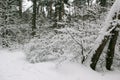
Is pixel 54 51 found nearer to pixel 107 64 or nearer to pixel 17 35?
pixel 107 64

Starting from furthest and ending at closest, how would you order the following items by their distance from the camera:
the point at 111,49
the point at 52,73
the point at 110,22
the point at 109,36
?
the point at 111,49 < the point at 109,36 < the point at 110,22 < the point at 52,73

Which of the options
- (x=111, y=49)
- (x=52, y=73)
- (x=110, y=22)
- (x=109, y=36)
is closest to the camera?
(x=52, y=73)

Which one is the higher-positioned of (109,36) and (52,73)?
(109,36)

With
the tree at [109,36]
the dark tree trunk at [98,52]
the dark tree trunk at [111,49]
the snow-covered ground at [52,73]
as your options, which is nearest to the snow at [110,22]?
the tree at [109,36]

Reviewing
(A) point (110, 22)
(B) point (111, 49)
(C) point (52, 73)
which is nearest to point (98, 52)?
(B) point (111, 49)

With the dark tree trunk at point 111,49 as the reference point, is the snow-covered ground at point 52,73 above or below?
below

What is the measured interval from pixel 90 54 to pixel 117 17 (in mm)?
1922

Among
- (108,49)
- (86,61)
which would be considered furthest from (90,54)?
(108,49)

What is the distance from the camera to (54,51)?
30.8ft

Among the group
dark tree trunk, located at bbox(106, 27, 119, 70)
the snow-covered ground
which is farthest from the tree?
the snow-covered ground

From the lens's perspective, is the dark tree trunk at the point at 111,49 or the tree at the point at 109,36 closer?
the tree at the point at 109,36

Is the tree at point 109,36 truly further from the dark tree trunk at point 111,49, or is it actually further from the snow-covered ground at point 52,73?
the snow-covered ground at point 52,73

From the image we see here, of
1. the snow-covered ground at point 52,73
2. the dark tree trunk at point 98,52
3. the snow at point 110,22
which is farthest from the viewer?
the dark tree trunk at point 98,52

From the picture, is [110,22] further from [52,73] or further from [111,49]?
[52,73]
